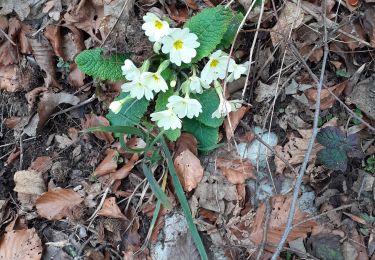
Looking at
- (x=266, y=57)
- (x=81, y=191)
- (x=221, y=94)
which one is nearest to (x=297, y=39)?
(x=266, y=57)

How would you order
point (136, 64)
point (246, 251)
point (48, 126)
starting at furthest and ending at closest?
point (48, 126) → point (136, 64) → point (246, 251)

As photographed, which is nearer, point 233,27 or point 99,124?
point 233,27

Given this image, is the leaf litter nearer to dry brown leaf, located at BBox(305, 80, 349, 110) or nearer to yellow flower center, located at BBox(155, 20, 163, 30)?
dry brown leaf, located at BBox(305, 80, 349, 110)

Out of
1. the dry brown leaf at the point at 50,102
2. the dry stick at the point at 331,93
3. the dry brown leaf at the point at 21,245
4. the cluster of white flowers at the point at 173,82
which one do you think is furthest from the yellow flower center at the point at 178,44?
the dry brown leaf at the point at 21,245

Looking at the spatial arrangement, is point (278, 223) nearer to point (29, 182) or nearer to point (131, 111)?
point (131, 111)

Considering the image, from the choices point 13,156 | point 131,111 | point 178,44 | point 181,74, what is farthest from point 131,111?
point 13,156

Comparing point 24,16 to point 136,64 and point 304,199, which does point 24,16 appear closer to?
point 136,64
